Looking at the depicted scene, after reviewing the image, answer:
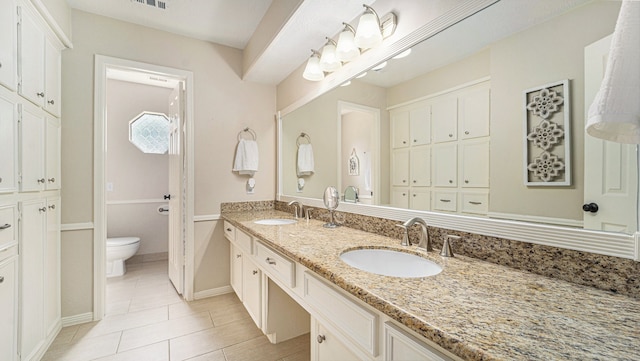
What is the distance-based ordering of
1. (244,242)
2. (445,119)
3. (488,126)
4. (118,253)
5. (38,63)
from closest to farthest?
(488,126) → (445,119) → (38,63) → (244,242) → (118,253)

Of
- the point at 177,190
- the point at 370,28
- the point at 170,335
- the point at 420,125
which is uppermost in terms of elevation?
the point at 370,28

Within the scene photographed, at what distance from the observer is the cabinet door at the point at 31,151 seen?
4.86 feet

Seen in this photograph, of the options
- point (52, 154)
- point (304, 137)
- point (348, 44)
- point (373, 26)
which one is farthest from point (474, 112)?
point (52, 154)

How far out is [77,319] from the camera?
2.08 m

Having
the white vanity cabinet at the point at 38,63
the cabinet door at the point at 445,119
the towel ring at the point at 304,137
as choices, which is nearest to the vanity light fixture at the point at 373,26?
the cabinet door at the point at 445,119

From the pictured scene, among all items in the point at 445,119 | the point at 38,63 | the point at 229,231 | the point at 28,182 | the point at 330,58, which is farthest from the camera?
the point at 229,231

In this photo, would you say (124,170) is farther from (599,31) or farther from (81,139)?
(599,31)

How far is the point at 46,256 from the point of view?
1783 mm

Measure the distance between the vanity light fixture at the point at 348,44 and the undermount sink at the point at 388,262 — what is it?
118 cm

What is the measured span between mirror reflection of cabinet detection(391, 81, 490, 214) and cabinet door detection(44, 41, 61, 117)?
2264 millimetres

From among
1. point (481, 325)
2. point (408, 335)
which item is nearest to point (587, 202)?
point (481, 325)

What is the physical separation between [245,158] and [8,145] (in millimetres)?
1554

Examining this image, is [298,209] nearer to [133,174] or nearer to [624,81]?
[624,81]

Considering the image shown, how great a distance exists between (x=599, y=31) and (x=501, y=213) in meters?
0.61
